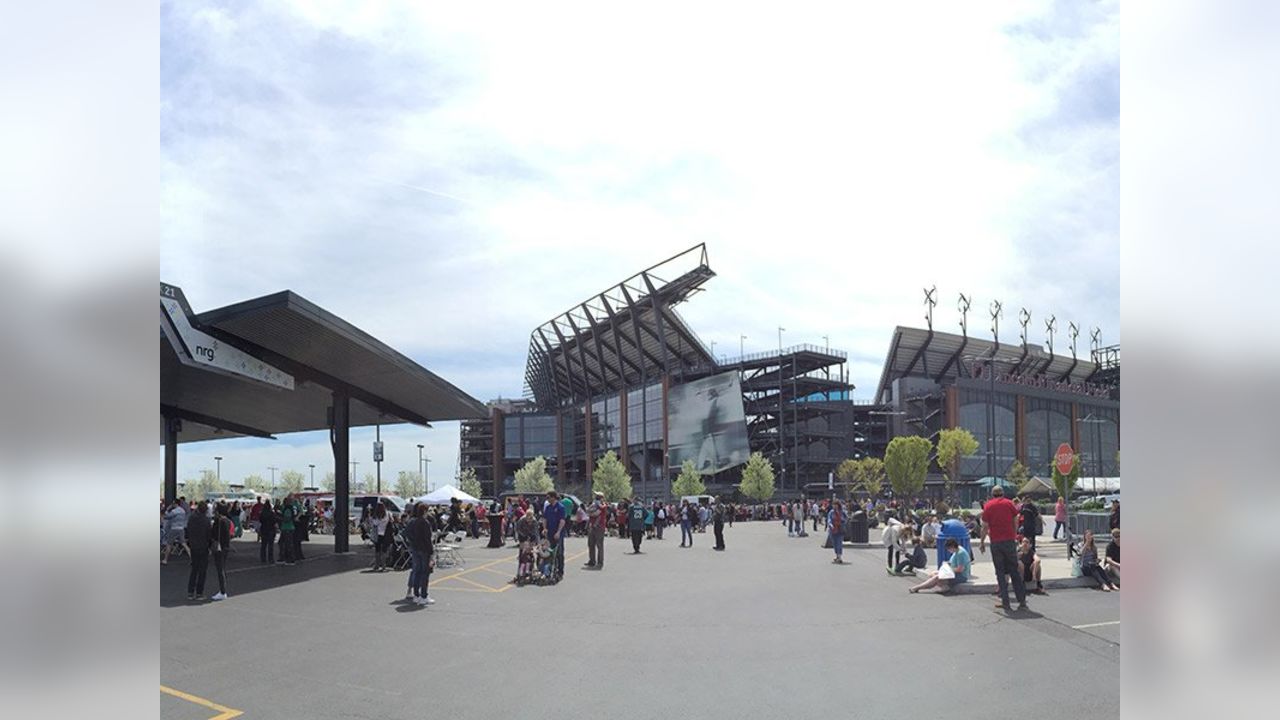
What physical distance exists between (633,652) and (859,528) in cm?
2191

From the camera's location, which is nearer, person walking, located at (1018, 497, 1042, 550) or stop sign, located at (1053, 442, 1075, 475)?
stop sign, located at (1053, 442, 1075, 475)

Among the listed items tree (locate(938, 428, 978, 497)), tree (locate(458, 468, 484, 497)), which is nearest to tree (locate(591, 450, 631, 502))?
tree (locate(458, 468, 484, 497))

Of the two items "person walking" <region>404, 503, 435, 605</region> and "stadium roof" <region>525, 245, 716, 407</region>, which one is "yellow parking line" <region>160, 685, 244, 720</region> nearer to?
"person walking" <region>404, 503, 435, 605</region>

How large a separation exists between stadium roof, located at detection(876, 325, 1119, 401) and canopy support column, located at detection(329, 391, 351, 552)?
280 ft

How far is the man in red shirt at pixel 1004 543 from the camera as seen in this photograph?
1201 centimetres

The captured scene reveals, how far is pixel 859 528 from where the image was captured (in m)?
30.1

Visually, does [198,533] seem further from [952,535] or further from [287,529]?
[952,535]

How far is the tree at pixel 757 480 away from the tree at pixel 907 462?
59.6ft

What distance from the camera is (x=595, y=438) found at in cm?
11025

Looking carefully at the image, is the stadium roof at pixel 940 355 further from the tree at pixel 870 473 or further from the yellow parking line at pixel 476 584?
the yellow parking line at pixel 476 584

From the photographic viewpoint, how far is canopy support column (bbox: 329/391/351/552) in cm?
2450

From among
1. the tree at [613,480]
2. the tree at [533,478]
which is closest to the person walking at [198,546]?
the tree at [613,480]

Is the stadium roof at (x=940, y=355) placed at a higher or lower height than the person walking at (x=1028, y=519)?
higher
